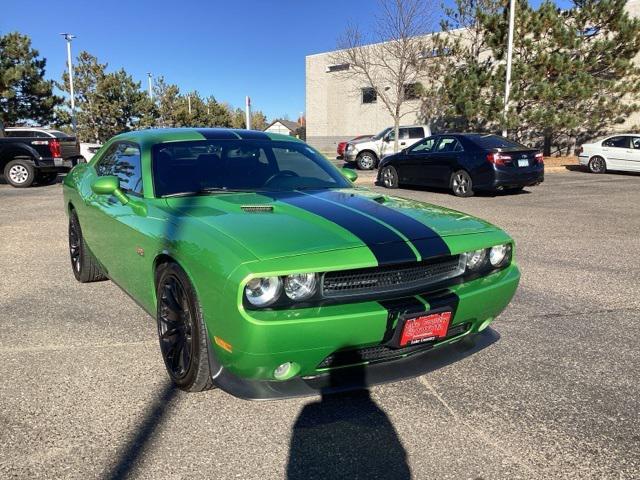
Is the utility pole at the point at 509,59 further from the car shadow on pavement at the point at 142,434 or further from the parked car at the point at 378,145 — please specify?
the car shadow on pavement at the point at 142,434

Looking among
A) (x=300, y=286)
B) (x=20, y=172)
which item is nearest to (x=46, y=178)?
(x=20, y=172)

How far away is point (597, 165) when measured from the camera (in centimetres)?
1778

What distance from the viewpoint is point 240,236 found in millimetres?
2510

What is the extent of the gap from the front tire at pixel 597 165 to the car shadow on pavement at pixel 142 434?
18166 millimetres

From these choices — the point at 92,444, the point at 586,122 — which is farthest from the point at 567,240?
the point at 586,122

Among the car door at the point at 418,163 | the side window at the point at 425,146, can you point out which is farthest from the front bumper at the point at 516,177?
the side window at the point at 425,146

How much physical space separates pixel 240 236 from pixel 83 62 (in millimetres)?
42907

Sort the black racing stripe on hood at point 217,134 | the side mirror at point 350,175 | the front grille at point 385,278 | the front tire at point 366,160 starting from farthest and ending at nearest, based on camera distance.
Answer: the front tire at point 366,160, the side mirror at point 350,175, the black racing stripe on hood at point 217,134, the front grille at point 385,278

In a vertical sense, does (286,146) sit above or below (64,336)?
above

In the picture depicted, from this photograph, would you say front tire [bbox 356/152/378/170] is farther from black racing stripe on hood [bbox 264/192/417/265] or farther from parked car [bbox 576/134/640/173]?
black racing stripe on hood [bbox 264/192/417/265]

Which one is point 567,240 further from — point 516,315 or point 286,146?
point 286,146

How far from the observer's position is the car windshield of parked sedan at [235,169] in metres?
3.50

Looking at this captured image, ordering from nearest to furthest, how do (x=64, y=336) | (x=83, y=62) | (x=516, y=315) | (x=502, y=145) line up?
1. (x=64, y=336)
2. (x=516, y=315)
3. (x=502, y=145)
4. (x=83, y=62)

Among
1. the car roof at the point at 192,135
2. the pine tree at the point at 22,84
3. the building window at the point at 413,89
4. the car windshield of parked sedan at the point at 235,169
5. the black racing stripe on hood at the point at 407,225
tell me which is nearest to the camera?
the black racing stripe on hood at the point at 407,225
